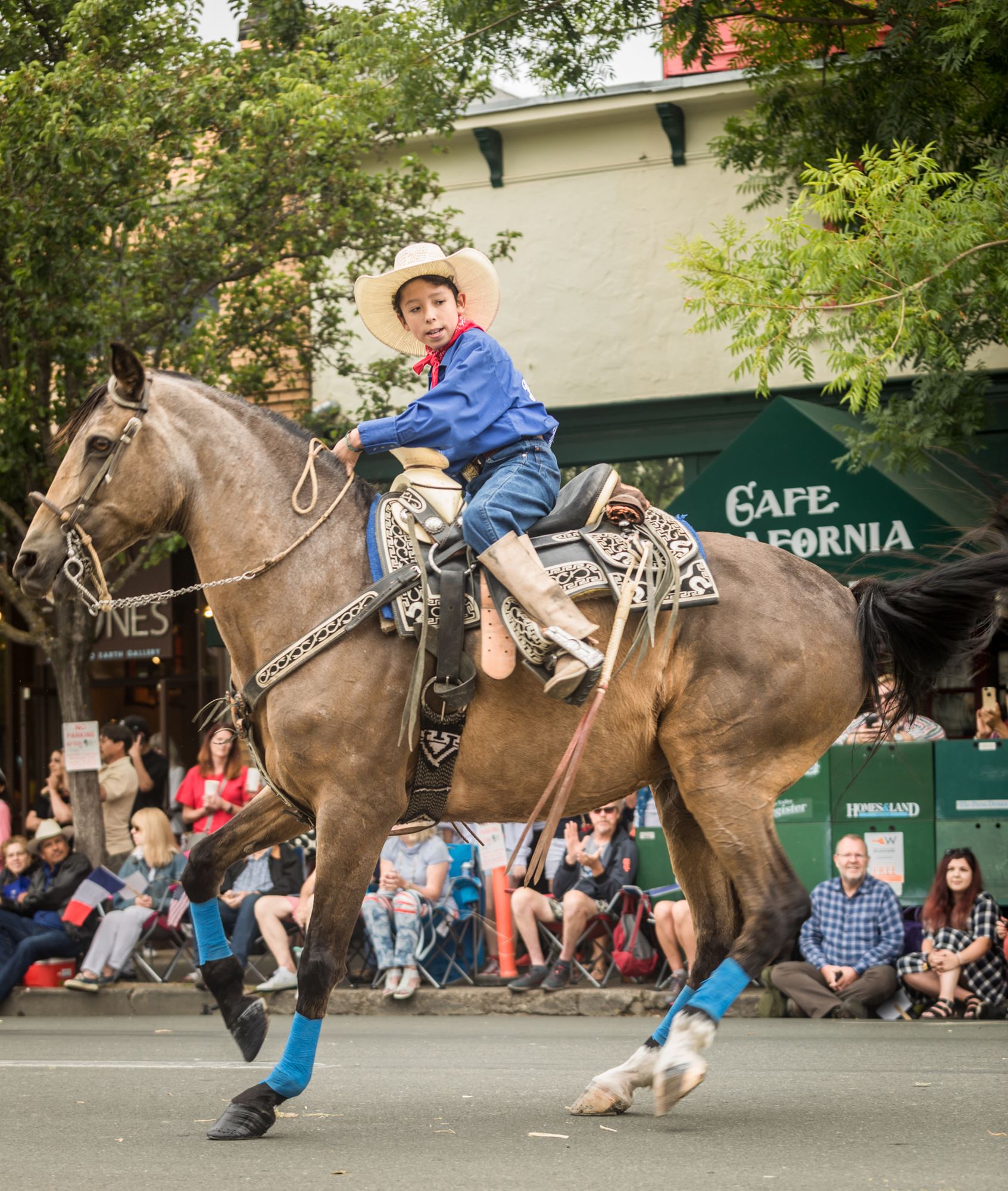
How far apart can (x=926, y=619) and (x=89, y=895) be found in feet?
28.9

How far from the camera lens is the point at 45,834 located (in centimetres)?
1384

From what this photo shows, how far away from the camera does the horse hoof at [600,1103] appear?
19.3 ft

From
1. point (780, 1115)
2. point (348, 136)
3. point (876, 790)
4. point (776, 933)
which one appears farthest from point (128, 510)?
point (348, 136)

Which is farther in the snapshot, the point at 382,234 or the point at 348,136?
the point at 382,234

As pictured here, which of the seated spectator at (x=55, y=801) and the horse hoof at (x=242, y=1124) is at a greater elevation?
the horse hoof at (x=242, y=1124)

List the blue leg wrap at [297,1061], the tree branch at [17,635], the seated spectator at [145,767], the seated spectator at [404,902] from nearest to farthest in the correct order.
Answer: the blue leg wrap at [297,1061] < the seated spectator at [404,902] < the tree branch at [17,635] < the seated spectator at [145,767]

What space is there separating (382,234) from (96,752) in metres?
5.73

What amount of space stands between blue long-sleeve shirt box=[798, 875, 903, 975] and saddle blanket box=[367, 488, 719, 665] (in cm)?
564

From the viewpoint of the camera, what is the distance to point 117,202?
44.9 feet

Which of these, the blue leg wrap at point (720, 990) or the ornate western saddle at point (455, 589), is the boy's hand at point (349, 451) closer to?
the ornate western saddle at point (455, 589)

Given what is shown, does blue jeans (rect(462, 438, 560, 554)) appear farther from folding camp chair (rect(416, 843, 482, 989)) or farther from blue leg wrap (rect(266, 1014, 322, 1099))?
folding camp chair (rect(416, 843, 482, 989))

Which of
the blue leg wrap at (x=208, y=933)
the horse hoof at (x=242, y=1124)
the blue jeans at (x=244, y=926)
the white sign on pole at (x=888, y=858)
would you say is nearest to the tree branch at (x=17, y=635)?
the blue jeans at (x=244, y=926)

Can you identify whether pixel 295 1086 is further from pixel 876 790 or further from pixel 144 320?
pixel 144 320

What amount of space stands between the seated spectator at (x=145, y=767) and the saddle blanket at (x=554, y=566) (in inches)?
395
